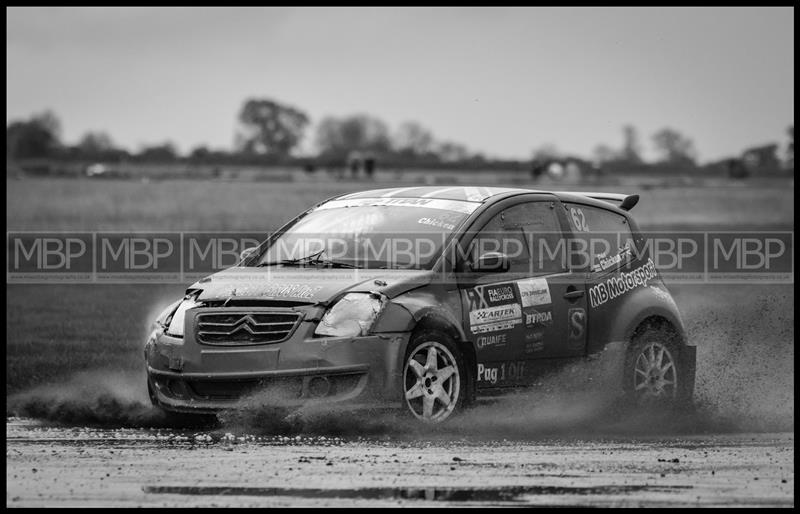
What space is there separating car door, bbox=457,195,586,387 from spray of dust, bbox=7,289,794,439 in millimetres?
221

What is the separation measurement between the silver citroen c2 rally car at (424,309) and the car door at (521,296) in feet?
0.04

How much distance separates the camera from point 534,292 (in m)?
9.19

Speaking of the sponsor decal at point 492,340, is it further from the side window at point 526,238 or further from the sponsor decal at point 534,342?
the side window at point 526,238

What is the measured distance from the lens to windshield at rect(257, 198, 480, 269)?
8.88m

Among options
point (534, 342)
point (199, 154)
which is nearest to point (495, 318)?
point (534, 342)

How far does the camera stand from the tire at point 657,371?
9.72 metres

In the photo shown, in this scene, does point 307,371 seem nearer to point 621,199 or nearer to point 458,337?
point 458,337

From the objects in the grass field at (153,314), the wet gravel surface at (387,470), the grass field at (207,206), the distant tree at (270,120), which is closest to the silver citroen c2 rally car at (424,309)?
the wet gravel surface at (387,470)

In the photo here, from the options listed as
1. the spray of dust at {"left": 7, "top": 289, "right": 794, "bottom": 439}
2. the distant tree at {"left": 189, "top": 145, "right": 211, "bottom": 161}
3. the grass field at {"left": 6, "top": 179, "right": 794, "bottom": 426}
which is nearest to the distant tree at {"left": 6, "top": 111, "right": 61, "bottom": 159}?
the distant tree at {"left": 189, "top": 145, "right": 211, "bottom": 161}

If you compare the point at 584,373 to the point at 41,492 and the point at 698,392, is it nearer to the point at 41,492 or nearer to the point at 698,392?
the point at 698,392

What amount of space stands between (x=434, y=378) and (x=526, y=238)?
1567 millimetres

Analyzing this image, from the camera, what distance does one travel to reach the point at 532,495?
6219mm

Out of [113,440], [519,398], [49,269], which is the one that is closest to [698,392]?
[519,398]

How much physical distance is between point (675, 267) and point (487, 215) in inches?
547
